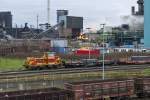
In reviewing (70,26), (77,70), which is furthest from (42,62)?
(70,26)

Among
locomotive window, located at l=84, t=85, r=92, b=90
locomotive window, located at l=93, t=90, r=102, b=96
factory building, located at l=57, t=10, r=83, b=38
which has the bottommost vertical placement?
locomotive window, located at l=93, t=90, r=102, b=96

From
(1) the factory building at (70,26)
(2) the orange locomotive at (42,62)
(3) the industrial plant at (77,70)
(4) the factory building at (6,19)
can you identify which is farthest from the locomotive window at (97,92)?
(4) the factory building at (6,19)

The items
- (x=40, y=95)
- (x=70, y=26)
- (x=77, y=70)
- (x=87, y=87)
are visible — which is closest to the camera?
(x=40, y=95)

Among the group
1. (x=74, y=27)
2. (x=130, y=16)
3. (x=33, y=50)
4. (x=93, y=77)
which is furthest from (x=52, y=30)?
(x=93, y=77)

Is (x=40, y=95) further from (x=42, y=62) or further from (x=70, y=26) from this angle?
(x=70, y=26)

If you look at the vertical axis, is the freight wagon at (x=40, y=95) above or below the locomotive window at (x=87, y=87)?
below

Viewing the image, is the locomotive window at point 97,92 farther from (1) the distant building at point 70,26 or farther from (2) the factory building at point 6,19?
(2) the factory building at point 6,19

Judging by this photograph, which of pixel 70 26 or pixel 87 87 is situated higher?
pixel 70 26

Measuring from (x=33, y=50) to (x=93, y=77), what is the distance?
54645 mm

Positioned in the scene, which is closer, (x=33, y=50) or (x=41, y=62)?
(x=41, y=62)

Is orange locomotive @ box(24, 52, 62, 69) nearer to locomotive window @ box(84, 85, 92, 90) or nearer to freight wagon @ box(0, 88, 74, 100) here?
freight wagon @ box(0, 88, 74, 100)

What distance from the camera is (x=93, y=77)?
43.0 metres

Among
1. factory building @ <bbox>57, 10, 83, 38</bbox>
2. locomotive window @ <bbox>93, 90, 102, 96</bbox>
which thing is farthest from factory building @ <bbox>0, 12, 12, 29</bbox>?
locomotive window @ <bbox>93, 90, 102, 96</bbox>

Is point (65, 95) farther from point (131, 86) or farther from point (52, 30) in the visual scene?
point (52, 30)
